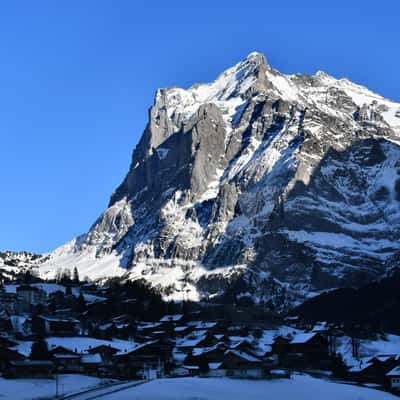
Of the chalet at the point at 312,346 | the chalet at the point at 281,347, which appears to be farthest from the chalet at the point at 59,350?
the chalet at the point at 312,346

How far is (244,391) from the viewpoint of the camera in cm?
9025

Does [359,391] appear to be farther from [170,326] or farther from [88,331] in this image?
[170,326]

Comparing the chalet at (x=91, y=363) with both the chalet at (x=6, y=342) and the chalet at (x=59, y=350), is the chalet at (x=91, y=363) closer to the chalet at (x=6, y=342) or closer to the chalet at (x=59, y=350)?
the chalet at (x=59, y=350)

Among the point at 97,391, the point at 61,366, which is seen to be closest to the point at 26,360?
the point at 61,366

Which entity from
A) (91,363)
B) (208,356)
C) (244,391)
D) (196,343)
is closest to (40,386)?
(244,391)

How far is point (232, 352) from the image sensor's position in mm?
112312

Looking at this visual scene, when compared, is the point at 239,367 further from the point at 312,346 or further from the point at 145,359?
the point at 312,346

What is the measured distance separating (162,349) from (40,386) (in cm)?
3625

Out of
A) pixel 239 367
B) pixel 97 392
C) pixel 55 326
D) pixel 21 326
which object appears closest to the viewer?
pixel 97 392

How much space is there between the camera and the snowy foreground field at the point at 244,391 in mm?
83875

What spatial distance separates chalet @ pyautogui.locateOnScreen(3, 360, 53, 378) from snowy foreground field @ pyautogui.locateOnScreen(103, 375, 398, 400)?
51.2 ft

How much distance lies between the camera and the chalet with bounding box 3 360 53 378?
330 ft

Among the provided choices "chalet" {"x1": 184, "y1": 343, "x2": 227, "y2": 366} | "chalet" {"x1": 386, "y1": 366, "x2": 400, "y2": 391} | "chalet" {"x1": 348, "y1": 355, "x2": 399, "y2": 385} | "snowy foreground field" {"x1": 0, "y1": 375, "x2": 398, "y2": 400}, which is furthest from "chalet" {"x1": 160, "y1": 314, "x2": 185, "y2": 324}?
"snowy foreground field" {"x1": 0, "y1": 375, "x2": 398, "y2": 400}

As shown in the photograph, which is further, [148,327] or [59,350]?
[148,327]
